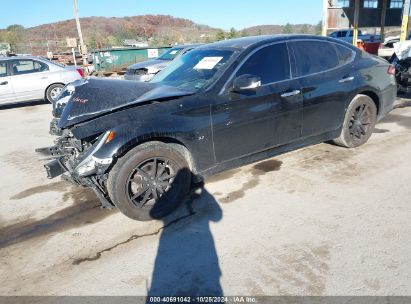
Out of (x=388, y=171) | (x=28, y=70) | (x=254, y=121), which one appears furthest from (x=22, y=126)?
(x=388, y=171)

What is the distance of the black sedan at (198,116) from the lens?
3.29m

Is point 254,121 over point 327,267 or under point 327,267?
over

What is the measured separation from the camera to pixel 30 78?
10.6m

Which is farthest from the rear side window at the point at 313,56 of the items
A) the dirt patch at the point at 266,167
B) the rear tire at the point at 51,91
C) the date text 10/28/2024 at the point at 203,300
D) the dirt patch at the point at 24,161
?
the rear tire at the point at 51,91

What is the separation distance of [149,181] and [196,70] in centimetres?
151

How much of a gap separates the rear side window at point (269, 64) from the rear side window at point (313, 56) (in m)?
0.19

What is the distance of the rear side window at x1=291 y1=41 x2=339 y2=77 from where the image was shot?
4.30 metres

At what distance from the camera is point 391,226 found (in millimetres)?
3178

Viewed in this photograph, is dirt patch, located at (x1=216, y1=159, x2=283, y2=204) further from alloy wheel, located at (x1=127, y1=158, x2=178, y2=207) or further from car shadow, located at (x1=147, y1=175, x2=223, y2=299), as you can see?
alloy wheel, located at (x1=127, y1=158, x2=178, y2=207)

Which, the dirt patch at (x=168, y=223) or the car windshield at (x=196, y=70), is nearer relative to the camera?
the dirt patch at (x=168, y=223)

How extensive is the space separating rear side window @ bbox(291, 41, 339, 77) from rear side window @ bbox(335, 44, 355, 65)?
0.08 m

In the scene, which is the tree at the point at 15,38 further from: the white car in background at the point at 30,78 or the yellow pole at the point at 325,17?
the yellow pole at the point at 325,17

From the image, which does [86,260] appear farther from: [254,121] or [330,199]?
[330,199]

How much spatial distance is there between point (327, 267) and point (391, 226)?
3.08 feet
